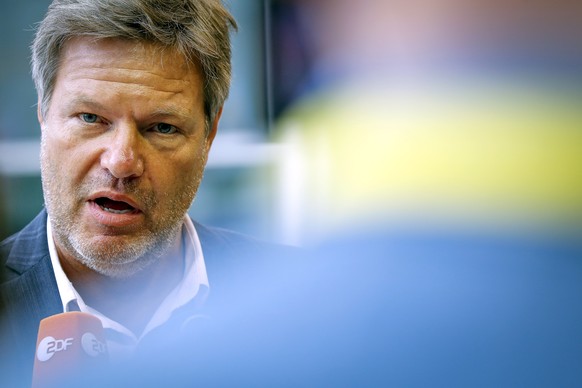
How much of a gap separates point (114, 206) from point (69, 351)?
254 mm

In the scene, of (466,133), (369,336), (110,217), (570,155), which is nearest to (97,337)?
(110,217)

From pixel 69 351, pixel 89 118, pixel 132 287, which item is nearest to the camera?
pixel 69 351

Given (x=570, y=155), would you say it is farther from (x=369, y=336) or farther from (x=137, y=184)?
(x=137, y=184)

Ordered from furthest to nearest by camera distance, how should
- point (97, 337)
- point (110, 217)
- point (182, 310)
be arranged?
point (182, 310), point (110, 217), point (97, 337)

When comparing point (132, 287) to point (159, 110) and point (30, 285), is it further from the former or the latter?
point (159, 110)

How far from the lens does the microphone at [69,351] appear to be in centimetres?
102

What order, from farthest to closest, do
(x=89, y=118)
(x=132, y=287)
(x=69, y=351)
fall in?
(x=132, y=287) < (x=89, y=118) < (x=69, y=351)

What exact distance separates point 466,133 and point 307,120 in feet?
1.10

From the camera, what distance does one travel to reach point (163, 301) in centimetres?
128

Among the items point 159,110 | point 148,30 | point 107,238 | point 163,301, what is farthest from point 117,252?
point 148,30

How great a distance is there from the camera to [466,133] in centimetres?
140

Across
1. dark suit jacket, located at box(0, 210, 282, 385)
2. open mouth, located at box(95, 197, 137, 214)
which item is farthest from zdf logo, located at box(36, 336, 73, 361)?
open mouth, located at box(95, 197, 137, 214)

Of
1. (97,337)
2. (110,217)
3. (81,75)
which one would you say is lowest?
(97,337)

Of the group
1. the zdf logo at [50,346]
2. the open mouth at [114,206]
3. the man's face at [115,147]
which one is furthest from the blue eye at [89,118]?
the zdf logo at [50,346]
